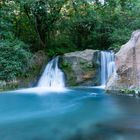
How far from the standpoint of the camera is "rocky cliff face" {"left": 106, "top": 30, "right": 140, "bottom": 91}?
412 inches

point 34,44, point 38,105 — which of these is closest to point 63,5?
point 34,44

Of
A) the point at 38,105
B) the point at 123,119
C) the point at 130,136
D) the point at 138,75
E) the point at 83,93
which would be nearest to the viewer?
the point at 130,136

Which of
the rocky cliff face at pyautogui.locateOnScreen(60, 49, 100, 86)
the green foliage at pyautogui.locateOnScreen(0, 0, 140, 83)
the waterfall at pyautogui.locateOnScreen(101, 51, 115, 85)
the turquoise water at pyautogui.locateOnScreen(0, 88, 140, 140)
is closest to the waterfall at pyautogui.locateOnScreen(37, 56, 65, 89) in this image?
the rocky cliff face at pyautogui.locateOnScreen(60, 49, 100, 86)

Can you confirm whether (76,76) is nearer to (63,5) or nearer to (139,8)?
(63,5)

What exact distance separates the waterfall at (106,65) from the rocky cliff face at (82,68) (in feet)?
0.65

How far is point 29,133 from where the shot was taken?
5.91m

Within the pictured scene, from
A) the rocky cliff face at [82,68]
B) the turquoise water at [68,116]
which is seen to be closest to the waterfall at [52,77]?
the rocky cliff face at [82,68]

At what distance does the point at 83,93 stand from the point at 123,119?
445cm

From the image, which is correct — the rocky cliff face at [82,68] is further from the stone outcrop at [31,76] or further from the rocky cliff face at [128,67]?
the rocky cliff face at [128,67]

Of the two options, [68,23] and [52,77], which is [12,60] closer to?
[52,77]

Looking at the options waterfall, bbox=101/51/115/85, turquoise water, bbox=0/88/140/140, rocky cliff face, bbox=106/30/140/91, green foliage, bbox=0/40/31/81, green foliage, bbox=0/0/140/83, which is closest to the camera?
turquoise water, bbox=0/88/140/140

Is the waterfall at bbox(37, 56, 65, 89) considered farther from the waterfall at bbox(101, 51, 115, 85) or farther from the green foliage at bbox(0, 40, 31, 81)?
the waterfall at bbox(101, 51, 115, 85)

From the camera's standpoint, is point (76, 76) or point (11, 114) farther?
point (76, 76)

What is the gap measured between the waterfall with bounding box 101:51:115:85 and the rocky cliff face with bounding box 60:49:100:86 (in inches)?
7.9
